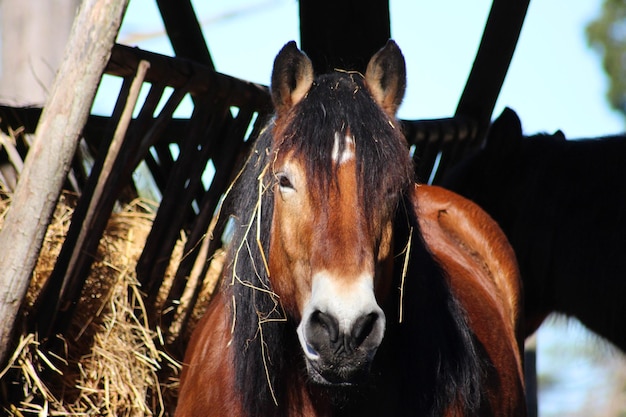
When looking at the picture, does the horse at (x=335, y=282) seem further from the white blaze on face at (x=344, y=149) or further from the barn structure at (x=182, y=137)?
the barn structure at (x=182, y=137)

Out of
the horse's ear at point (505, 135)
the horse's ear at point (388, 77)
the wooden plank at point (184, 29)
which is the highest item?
the wooden plank at point (184, 29)

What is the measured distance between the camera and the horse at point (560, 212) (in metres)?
4.74

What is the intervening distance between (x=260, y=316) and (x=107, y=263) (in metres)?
1.40

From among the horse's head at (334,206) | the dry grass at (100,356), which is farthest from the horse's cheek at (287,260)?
the dry grass at (100,356)

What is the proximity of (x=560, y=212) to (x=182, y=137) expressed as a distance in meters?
2.25

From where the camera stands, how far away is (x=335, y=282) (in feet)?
7.84

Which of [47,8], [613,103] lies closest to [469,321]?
[47,8]

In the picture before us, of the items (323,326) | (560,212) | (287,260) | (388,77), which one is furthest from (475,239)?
(323,326)

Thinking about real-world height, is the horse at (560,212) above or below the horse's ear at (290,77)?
above

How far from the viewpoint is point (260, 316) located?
280cm

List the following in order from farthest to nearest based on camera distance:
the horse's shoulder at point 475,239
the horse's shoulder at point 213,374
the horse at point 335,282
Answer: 1. the horse's shoulder at point 475,239
2. the horse's shoulder at point 213,374
3. the horse at point 335,282

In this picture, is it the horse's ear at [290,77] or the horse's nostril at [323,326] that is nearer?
the horse's nostril at [323,326]

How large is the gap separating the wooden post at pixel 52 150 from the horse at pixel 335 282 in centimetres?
71

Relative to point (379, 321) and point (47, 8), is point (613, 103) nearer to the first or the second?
point (47, 8)
